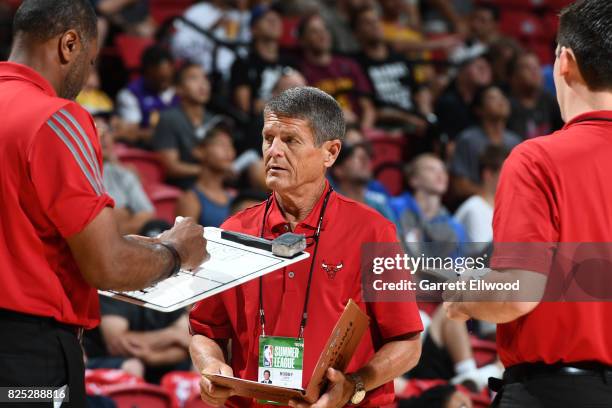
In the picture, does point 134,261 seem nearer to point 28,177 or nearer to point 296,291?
point 28,177

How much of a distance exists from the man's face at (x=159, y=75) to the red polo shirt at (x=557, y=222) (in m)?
6.16

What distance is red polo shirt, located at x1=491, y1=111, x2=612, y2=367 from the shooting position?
2.42 m

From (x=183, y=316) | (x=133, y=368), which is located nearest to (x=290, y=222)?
(x=133, y=368)

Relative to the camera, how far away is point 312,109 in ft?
10.1

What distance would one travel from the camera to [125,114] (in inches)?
325

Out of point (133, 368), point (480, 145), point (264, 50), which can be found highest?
point (264, 50)

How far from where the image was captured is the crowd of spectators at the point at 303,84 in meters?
6.11

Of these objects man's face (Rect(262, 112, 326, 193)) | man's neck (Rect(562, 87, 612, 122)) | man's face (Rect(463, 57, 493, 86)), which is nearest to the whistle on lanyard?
man's face (Rect(262, 112, 326, 193))

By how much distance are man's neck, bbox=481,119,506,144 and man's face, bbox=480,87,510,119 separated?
0.15 ft

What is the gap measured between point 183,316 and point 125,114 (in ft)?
9.67

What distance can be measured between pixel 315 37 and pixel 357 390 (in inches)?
260

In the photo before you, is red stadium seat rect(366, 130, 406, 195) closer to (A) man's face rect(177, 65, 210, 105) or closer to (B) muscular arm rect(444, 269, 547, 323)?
(A) man's face rect(177, 65, 210, 105)

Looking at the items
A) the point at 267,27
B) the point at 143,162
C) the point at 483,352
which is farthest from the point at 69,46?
the point at 267,27

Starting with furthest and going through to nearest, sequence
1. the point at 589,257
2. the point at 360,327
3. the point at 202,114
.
A: the point at 202,114 < the point at 360,327 < the point at 589,257
